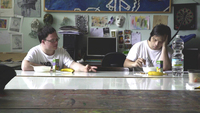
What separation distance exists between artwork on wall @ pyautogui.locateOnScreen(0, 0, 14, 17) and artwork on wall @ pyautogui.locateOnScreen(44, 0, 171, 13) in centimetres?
A: 61

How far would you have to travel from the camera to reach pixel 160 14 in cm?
392

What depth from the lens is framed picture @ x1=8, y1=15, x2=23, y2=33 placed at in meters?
3.92

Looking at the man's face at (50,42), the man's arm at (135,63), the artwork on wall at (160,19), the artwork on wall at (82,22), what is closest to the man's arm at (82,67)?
the man's face at (50,42)

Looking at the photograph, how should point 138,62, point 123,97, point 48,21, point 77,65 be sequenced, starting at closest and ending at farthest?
point 123,97 → point 138,62 → point 77,65 → point 48,21

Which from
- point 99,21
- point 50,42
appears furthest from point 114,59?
point 99,21

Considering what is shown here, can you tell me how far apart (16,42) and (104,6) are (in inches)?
67.3

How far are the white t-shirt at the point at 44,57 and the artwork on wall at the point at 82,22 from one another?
139 centimetres

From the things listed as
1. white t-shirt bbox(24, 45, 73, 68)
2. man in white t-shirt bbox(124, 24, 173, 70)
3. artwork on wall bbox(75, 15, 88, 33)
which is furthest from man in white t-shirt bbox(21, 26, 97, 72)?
artwork on wall bbox(75, 15, 88, 33)

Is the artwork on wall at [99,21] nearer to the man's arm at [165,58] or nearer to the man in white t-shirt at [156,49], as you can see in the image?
the man in white t-shirt at [156,49]

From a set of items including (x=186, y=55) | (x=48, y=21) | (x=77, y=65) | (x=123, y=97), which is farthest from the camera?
(x=48, y=21)

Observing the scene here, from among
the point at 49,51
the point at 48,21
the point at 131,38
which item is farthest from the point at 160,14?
the point at 49,51

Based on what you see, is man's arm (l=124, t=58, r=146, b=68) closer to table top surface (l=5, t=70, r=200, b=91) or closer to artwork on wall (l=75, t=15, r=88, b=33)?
table top surface (l=5, t=70, r=200, b=91)

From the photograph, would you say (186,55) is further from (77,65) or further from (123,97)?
(123,97)

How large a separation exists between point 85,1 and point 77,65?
1.81 meters
